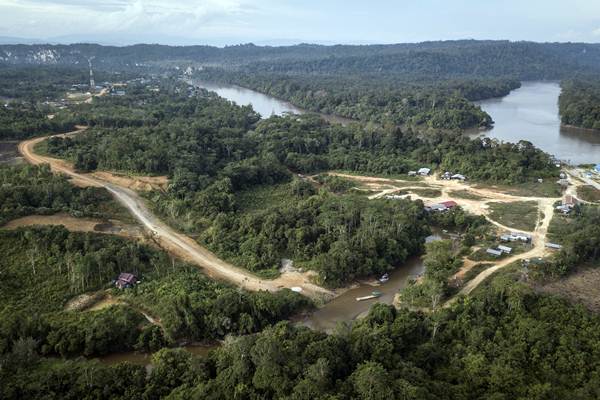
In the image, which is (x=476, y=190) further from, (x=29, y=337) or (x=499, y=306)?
(x=29, y=337)

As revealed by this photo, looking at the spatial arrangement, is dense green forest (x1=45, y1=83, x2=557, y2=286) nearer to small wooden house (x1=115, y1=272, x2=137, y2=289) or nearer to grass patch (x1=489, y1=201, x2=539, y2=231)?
small wooden house (x1=115, y1=272, x2=137, y2=289)

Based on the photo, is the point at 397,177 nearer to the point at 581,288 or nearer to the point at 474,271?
the point at 474,271

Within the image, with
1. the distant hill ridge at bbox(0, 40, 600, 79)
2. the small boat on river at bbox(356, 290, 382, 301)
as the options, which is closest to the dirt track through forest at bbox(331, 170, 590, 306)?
the small boat on river at bbox(356, 290, 382, 301)

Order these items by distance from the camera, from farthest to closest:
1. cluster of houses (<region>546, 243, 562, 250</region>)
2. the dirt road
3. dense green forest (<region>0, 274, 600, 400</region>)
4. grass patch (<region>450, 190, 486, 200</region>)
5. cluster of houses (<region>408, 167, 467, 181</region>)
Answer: cluster of houses (<region>408, 167, 467, 181</region>)
grass patch (<region>450, 190, 486, 200</region>)
cluster of houses (<region>546, 243, 562, 250</region>)
the dirt road
dense green forest (<region>0, 274, 600, 400</region>)

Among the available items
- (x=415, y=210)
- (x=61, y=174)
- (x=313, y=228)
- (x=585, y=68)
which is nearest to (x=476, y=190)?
(x=415, y=210)

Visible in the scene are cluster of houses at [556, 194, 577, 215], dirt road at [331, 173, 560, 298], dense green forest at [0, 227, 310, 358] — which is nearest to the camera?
dense green forest at [0, 227, 310, 358]

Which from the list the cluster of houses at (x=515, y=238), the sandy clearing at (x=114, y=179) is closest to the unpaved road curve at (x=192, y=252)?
the sandy clearing at (x=114, y=179)
